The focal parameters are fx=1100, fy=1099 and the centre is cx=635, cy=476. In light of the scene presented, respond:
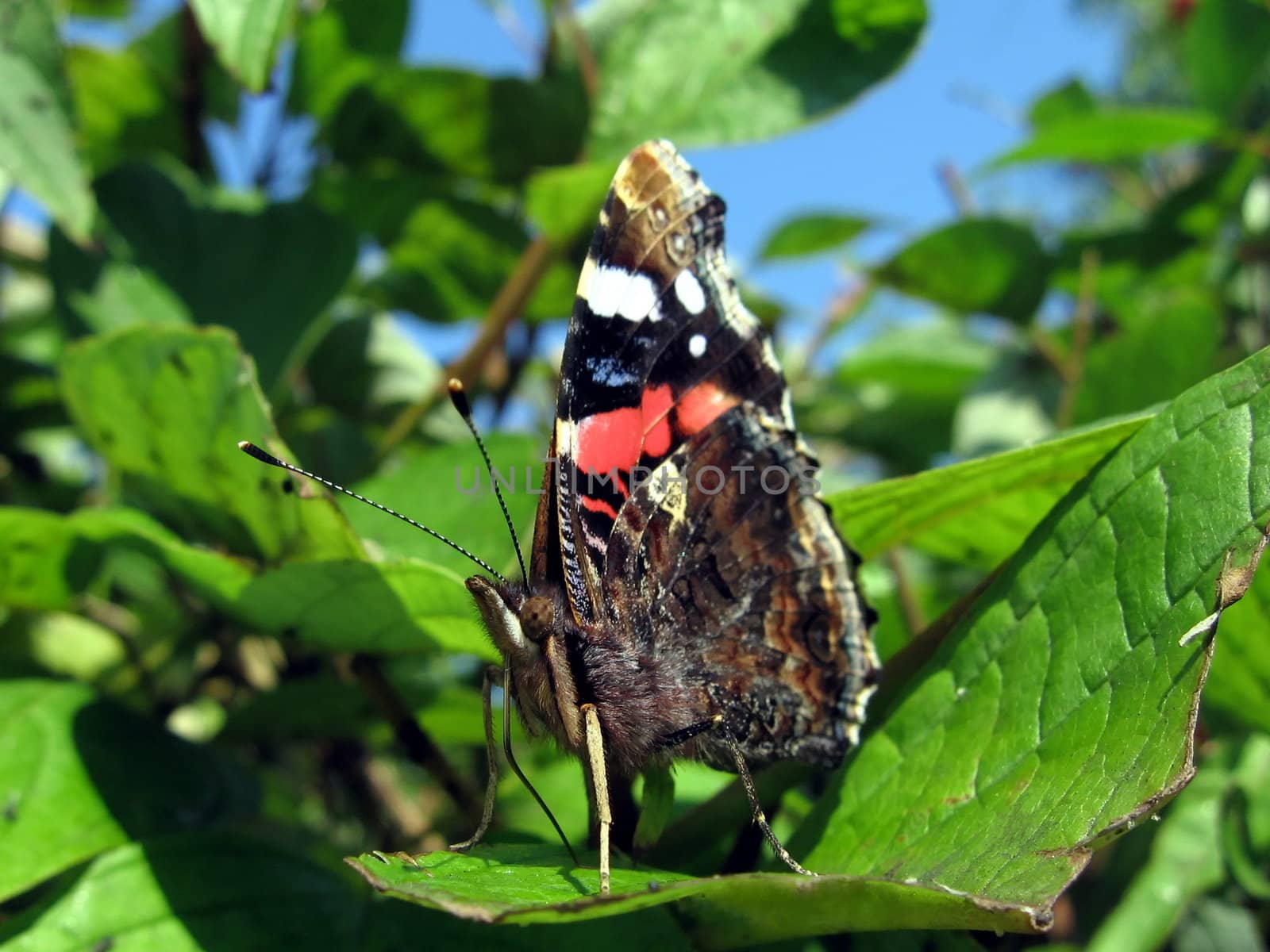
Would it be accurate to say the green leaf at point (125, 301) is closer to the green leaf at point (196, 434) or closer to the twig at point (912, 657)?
the green leaf at point (196, 434)

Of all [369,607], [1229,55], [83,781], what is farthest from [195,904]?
[1229,55]

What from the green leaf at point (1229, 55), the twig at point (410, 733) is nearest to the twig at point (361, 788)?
the twig at point (410, 733)

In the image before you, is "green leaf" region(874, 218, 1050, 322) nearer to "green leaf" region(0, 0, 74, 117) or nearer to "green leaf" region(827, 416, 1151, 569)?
"green leaf" region(827, 416, 1151, 569)

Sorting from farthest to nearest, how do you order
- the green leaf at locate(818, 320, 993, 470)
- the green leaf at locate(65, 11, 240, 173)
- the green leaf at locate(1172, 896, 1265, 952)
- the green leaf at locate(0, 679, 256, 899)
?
the green leaf at locate(818, 320, 993, 470) → the green leaf at locate(65, 11, 240, 173) → the green leaf at locate(1172, 896, 1265, 952) → the green leaf at locate(0, 679, 256, 899)

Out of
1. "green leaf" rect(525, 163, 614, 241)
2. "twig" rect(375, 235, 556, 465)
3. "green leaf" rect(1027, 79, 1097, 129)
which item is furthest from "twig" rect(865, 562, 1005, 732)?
"green leaf" rect(1027, 79, 1097, 129)

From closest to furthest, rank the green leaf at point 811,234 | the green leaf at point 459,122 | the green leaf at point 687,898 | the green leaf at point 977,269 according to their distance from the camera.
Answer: the green leaf at point 687,898 < the green leaf at point 459,122 < the green leaf at point 977,269 < the green leaf at point 811,234
